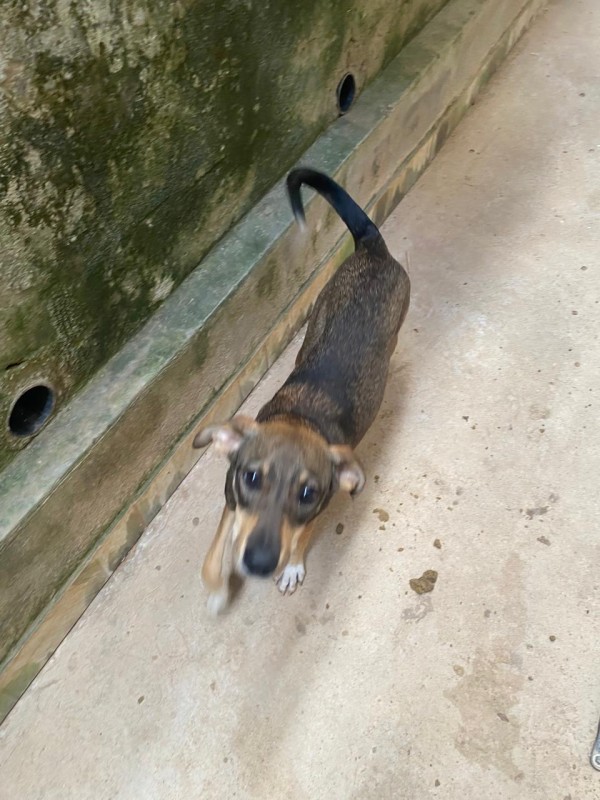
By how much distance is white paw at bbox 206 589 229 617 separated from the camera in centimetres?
244

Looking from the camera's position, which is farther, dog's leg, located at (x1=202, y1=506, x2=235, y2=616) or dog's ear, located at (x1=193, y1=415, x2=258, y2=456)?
dog's leg, located at (x1=202, y1=506, x2=235, y2=616)

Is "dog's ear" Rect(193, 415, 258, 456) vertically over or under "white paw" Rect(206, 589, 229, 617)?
over

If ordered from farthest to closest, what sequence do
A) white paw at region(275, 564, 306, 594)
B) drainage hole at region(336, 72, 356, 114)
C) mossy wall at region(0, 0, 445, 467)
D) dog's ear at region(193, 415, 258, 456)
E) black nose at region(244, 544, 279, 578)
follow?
drainage hole at region(336, 72, 356, 114), white paw at region(275, 564, 306, 594), dog's ear at region(193, 415, 258, 456), black nose at region(244, 544, 279, 578), mossy wall at region(0, 0, 445, 467)

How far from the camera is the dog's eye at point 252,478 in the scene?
203 centimetres

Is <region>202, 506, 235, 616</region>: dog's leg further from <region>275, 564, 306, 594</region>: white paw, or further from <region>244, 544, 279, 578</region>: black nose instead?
<region>244, 544, 279, 578</region>: black nose

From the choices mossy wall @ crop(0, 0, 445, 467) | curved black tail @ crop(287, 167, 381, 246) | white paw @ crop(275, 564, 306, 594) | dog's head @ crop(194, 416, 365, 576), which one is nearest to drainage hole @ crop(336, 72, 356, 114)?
mossy wall @ crop(0, 0, 445, 467)

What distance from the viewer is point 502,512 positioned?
2691mm

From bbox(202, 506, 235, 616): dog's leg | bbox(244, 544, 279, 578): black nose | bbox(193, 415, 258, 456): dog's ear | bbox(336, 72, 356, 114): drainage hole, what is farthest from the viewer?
bbox(336, 72, 356, 114): drainage hole

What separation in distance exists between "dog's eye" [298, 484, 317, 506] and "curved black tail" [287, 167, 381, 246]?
118 cm

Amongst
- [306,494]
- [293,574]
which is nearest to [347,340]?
[306,494]

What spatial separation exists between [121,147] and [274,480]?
1156 millimetres

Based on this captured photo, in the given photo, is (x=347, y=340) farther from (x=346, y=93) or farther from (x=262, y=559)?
(x=346, y=93)

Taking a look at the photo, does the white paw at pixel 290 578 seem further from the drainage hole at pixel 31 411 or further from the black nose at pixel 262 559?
the drainage hole at pixel 31 411

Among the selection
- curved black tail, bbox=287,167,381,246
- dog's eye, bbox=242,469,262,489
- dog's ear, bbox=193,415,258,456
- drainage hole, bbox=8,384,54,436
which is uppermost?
curved black tail, bbox=287,167,381,246
